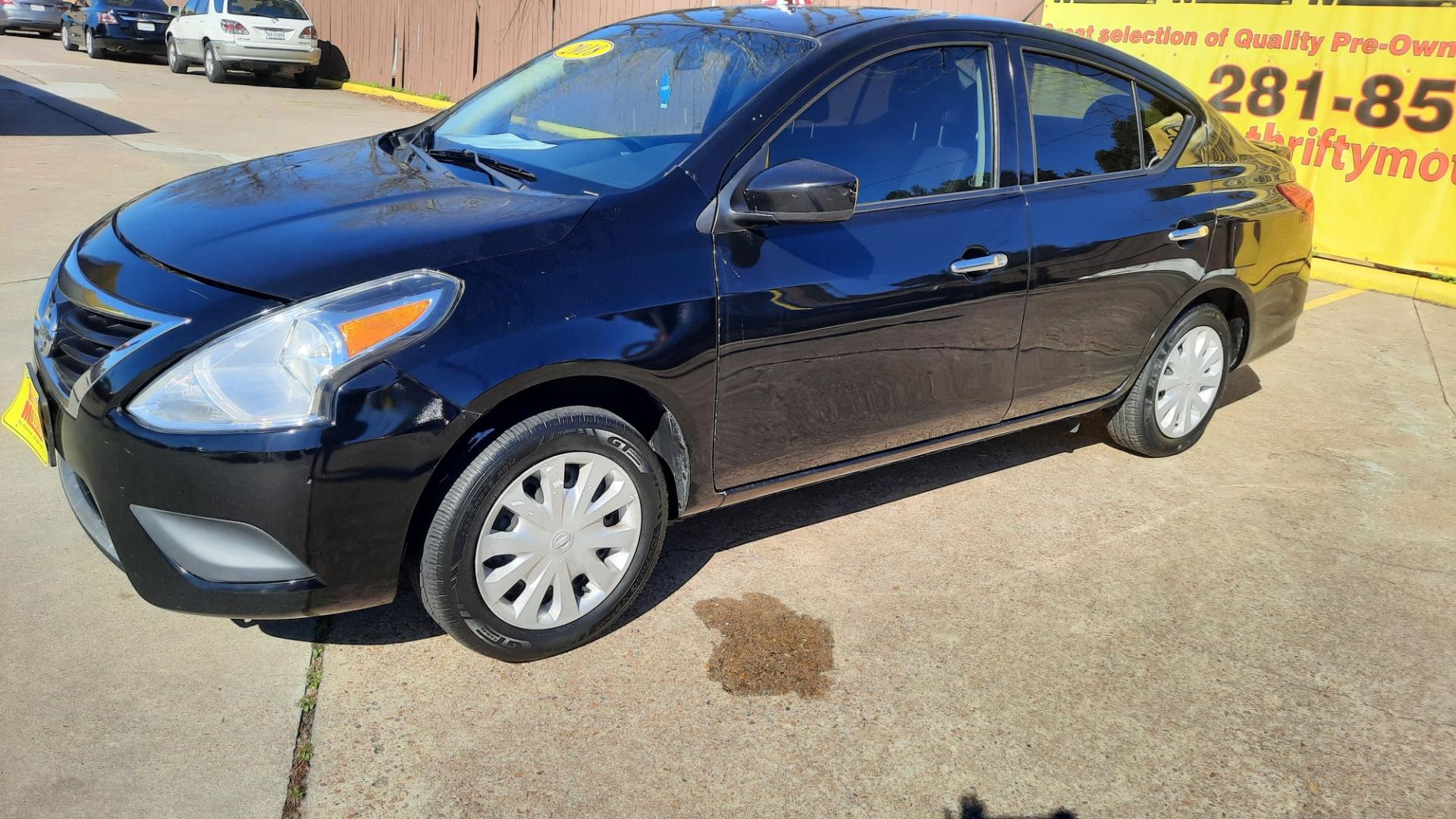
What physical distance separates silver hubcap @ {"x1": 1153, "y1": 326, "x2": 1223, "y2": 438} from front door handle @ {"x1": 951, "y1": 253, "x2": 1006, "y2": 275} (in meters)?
1.26

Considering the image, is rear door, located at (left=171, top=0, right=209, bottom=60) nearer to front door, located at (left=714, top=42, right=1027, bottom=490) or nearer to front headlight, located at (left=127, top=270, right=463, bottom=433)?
front door, located at (left=714, top=42, right=1027, bottom=490)

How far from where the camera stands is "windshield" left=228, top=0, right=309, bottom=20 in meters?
18.3

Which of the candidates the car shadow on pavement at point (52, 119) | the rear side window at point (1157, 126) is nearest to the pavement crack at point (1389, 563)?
the rear side window at point (1157, 126)

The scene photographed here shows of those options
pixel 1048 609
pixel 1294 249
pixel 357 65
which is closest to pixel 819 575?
pixel 1048 609

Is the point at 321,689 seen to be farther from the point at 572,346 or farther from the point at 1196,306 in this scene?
the point at 1196,306

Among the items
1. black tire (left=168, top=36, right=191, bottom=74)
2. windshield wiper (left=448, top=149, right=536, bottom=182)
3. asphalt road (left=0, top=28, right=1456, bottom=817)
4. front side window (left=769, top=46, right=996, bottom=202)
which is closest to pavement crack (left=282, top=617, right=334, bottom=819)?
asphalt road (left=0, top=28, right=1456, bottom=817)

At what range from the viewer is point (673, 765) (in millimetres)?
2793

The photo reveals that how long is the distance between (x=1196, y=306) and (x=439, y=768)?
350 cm

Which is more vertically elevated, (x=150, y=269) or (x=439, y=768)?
(x=150, y=269)

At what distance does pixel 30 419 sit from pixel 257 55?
1688cm

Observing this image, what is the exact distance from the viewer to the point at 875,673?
10.6 ft

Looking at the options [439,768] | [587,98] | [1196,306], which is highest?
[587,98]

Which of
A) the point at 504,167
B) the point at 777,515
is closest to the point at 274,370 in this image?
the point at 504,167

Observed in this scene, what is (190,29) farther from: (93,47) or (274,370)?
(274,370)
